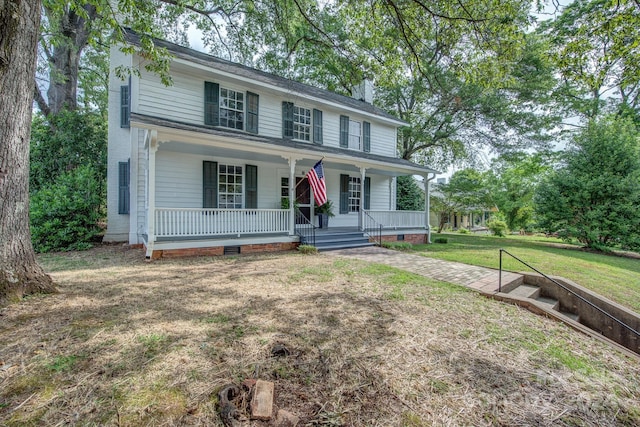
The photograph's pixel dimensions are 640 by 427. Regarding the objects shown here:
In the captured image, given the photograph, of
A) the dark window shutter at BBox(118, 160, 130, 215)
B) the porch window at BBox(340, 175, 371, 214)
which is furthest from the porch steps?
the dark window shutter at BBox(118, 160, 130, 215)

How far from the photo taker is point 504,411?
2.01m

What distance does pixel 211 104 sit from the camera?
920cm

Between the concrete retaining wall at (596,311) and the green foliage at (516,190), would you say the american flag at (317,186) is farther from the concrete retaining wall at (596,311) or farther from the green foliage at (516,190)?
the green foliage at (516,190)

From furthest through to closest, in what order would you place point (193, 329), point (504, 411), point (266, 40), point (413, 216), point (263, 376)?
point (413, 216) < point (266, 40) < point (193, 329) < point (263, 376) < point (504, 411)

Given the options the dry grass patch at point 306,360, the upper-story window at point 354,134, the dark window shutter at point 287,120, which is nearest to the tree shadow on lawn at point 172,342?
the dry grass patch at point 306,360

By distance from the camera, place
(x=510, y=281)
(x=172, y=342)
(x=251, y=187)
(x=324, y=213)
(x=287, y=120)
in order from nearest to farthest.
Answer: (x=172, y=342) → (x=510, y=281) → (x=251, y=187) → (x=287, y=120) → (x=324, y=213)

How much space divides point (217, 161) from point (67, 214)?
4.97 meters

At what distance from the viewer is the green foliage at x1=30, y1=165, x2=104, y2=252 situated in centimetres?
839

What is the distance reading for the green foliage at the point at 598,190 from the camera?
1119 cm

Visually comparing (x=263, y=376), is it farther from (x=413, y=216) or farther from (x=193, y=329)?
(x=413, y=216)

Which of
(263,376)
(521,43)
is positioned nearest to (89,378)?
(263,376)

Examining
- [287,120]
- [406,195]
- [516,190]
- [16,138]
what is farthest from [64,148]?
[516,190]

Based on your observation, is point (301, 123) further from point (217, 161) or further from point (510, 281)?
point (510, 281)

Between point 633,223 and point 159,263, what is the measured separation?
1700 cm
